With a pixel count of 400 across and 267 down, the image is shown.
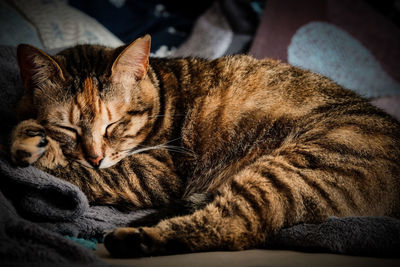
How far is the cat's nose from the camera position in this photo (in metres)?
1.04

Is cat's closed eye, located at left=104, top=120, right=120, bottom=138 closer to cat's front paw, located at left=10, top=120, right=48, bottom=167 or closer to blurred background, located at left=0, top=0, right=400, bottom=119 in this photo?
cat's front paw, located at left=10, top=120, right=48, bottom=167

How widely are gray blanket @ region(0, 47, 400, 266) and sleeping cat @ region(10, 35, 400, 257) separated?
0.17 ft

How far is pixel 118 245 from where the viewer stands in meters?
0.79

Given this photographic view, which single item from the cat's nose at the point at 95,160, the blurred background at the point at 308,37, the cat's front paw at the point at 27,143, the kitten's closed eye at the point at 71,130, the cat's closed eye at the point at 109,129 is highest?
the cat's front paw at the point at 27,143

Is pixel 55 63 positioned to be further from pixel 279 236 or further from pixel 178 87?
pixel 279 236

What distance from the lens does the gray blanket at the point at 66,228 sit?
666mm

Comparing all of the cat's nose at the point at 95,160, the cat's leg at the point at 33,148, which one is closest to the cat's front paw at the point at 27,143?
the cat's leg at the point at 33,148

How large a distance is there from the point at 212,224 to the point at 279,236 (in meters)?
0.17

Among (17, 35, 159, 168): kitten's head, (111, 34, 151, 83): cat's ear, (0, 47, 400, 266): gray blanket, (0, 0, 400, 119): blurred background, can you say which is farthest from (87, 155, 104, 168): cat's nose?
(0, 0, 400, 119): blurred background

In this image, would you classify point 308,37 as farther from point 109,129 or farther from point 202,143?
point 109,129

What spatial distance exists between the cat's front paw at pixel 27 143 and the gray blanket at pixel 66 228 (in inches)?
1.1

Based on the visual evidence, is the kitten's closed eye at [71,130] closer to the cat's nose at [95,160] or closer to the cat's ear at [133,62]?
the cat's nose at [95,160]

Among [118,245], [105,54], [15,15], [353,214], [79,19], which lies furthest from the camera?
[79,19]

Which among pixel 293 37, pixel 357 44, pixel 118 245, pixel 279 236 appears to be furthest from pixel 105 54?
pixel 357 44
